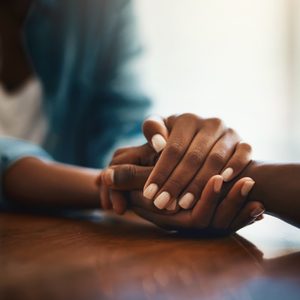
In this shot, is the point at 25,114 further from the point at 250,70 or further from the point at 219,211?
the point at 219,211

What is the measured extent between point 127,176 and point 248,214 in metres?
0.12

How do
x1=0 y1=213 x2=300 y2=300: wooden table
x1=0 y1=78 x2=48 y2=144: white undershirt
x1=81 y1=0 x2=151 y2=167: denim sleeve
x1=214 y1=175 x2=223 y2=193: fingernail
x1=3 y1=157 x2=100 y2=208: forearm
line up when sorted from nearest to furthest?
x1=0 y1=213 x2=300 y2=300: wooden table, x1=214 y1=175 x2=223 y2=193: fingernail, x1=3 y1=157 x2=100 y2=208: forearm, x1=81 y1=0 x2=151 y2=167: denim sleeve, x1=0 y1=78 x2=48 y2=144: white undershirt

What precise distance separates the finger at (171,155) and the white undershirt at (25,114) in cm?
63

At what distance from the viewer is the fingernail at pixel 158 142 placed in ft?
1.30

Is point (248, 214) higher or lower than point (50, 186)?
higher

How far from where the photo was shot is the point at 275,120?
0.88 m

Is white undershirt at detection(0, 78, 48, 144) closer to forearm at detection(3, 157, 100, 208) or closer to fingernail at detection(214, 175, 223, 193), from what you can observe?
forearm at detection(3, 157, 100, 208)

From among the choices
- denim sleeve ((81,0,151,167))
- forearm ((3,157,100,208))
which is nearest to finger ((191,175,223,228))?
forearm ((3,157,100,208))

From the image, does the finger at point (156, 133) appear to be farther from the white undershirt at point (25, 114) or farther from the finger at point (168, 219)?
the white undershirt at point (25, 114)

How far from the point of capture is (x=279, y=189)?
0.36m

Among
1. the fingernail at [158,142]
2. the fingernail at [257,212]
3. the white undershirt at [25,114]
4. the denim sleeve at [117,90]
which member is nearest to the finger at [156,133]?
the fingernail at [158,142]

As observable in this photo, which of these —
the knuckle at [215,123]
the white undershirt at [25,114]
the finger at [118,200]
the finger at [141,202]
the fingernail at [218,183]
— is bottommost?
the white undershirt at [25,114]

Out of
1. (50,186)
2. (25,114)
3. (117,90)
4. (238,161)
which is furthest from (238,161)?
(25,114)

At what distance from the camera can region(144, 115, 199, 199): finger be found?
1.21 feet
